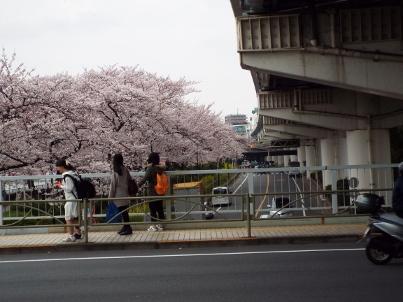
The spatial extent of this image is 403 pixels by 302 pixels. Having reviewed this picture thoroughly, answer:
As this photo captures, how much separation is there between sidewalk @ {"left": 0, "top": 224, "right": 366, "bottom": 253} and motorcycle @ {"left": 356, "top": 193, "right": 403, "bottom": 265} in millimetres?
Answer: 2749

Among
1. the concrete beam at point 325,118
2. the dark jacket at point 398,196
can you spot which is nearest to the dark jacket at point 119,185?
the dark jacket at point 398,196

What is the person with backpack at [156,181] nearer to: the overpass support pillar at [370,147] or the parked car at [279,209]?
the parked car at [279,209]

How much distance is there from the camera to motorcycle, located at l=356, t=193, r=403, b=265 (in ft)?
27.6

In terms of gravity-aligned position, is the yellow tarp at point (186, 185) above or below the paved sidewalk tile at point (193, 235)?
above

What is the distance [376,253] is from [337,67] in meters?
8.21

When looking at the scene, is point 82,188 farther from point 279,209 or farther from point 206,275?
point 206,275

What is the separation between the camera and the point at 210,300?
692 centimetres

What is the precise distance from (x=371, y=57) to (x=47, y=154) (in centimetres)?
1341

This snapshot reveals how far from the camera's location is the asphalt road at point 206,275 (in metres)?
7.21

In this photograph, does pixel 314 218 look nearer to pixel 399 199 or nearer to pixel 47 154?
pixel 399 199

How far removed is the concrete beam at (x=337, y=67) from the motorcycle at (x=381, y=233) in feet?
24.5

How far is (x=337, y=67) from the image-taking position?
15945 millimetres

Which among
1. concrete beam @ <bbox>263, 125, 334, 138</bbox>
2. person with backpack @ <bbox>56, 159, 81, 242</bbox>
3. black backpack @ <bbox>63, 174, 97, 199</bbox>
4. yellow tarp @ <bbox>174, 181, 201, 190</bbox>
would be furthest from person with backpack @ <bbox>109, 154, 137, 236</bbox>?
concrete beam @ <bbox>263, 125, 334, 138</bbox>

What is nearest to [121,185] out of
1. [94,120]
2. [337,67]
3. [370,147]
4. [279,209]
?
[279,209]
